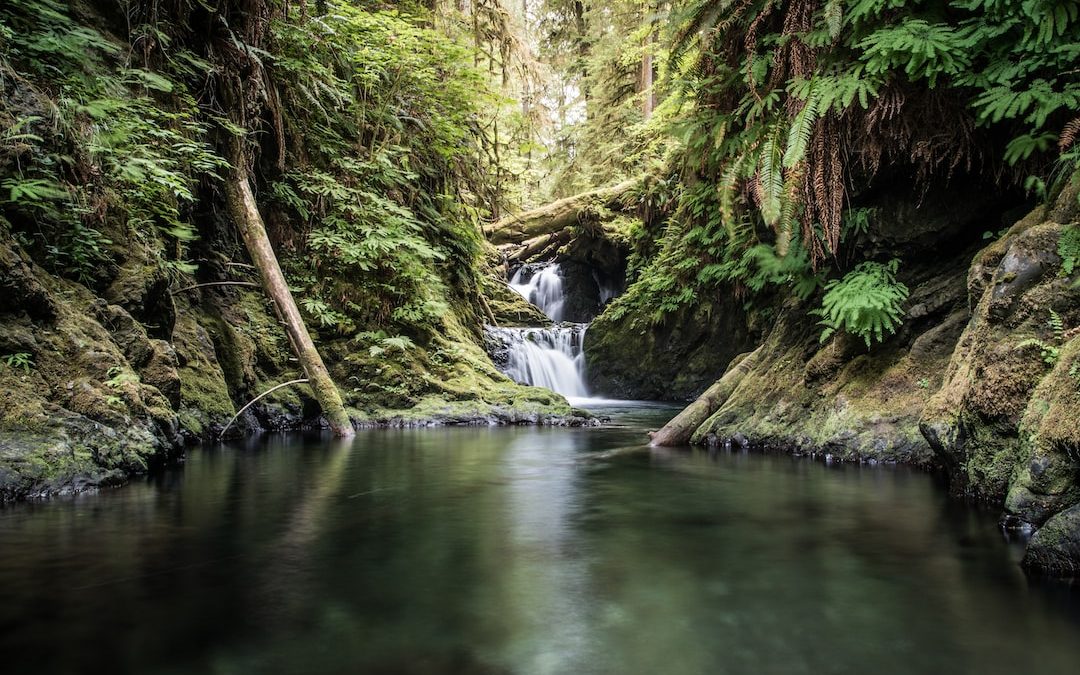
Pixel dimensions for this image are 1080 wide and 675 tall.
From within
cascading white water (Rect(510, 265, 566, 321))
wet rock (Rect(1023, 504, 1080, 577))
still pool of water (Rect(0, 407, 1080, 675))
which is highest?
cascading white water (Rect(510, 265, 566, 321))

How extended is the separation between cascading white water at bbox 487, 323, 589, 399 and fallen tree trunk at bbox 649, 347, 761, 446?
657 centimetres

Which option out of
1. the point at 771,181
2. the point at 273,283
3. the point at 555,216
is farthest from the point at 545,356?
the point at 771,181

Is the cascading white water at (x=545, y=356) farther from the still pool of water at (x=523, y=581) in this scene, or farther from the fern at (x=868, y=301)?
the still pool of water at (x=523, y=581)

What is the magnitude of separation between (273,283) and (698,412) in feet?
19.4

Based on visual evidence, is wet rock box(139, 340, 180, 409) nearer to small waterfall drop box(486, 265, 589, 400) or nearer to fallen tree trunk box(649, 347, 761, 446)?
fallen tree trunk box(649, 347, 761, 446)

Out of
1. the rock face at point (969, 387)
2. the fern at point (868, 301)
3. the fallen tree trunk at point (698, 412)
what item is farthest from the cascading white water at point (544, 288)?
the fern at point (868, 301)

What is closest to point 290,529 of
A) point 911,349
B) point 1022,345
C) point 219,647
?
point 219,647

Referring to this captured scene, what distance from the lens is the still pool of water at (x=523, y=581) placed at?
8.25ft

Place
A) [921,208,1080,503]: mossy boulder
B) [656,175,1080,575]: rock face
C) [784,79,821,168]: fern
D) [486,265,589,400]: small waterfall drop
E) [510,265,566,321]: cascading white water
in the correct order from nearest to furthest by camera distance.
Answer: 1. [656,175,1080,575]: rock face
2. [921,208,1080,503]: mossy boulder
3. [784,79,821,168]: fern
4. [486,265,589,400]: small waterfall drop
5. [510,265,566,321]: cascading white water

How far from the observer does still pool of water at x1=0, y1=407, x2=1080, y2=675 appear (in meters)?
2.51

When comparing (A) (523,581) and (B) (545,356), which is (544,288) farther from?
(A) (523,581)

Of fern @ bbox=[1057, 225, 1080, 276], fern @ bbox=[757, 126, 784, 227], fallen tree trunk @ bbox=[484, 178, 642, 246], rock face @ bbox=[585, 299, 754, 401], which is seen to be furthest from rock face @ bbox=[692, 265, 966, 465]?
fallen tree trunk @ bbox=[484, 178, 642, 246]

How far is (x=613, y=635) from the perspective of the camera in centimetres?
272

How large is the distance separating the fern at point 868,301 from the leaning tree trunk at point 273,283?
6.25 meters
